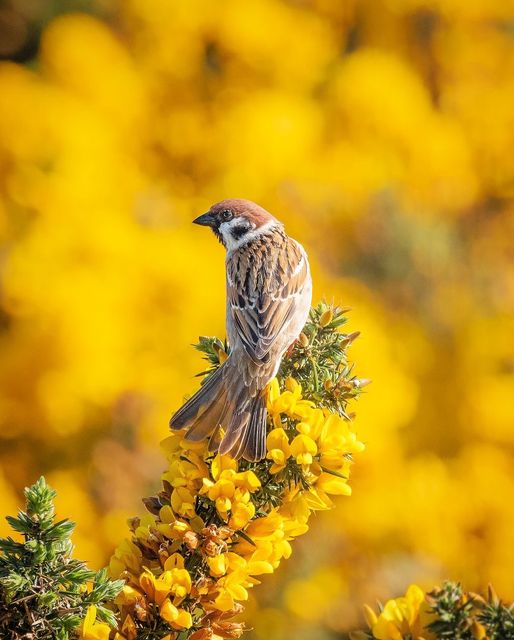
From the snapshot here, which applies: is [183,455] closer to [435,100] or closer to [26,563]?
[26,563]

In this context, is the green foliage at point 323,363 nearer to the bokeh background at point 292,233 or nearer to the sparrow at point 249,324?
the sparrow at point 249,324

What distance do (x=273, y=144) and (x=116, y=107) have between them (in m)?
0.76

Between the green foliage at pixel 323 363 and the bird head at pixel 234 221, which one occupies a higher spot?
the bird head at pixel 234 221

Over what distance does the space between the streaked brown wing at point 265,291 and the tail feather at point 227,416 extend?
0.28 metres

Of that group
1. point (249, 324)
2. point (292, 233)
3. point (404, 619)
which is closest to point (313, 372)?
point (404, 619)

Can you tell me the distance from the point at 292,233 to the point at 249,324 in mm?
1817

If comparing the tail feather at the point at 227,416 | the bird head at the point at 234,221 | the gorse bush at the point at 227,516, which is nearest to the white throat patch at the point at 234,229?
the bird head at the point at 234,221

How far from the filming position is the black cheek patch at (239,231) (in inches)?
124

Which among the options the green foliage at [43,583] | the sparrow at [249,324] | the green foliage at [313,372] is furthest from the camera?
the sparrow at [249,324]

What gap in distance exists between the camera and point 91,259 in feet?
13.7

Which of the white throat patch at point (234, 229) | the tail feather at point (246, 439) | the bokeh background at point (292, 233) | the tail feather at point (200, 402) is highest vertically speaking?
the bokeh background at point (292, 233)

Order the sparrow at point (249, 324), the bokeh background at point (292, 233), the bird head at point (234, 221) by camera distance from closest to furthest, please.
Result: the sparrow at point (249, 324) → the bird head at point (234, 221) → the bokeh background at point (292, 233)

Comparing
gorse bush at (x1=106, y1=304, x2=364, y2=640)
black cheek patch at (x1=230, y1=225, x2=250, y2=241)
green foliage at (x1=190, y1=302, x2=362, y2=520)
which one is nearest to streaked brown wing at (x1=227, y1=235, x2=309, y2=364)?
black cheek patch at (x1=230, y1=225, x2=250, y2=241)

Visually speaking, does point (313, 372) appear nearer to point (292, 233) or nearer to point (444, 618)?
point (444, 618)
